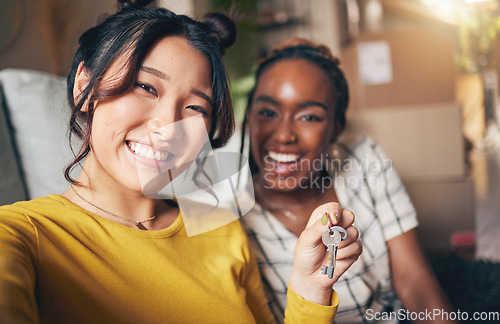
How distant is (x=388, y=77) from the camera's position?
1.01 meters

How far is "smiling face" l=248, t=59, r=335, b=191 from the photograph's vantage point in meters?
0.58

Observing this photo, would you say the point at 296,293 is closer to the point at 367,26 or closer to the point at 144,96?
the point at 144,96

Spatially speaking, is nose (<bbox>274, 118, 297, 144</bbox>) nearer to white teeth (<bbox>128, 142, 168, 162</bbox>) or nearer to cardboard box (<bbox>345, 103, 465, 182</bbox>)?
white teeth (<bbox>128, 142, 168, 162</bbox>)

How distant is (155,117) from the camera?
1.23ft

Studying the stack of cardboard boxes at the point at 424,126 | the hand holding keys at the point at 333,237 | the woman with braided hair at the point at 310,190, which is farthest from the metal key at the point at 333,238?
the stack of cardboard boxes at the point at 424,126

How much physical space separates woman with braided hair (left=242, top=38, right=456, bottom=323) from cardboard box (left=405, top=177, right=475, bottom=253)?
0.97ft

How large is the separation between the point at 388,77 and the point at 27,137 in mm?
822

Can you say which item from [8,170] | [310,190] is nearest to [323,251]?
[310,190]

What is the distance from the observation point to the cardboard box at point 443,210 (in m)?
0.93

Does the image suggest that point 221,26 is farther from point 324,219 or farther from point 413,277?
point 413,277

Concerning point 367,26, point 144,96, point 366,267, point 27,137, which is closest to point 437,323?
point 366,267

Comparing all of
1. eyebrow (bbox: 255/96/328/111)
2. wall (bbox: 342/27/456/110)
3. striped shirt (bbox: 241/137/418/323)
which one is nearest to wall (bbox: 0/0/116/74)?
eyebrow (bbox: 255/96/328/111)

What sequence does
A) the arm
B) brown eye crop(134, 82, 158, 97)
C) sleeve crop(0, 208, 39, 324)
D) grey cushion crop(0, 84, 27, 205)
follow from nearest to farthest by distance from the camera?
sleeve crop(0, 208, 39, 324) < brown eye crop(134, 82, 158, 97) < grey cushion crop(0, 84, 27, 205) < the arm

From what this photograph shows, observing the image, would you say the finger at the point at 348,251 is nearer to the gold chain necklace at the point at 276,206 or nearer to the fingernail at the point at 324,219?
the fingernail at the point at 324,219
